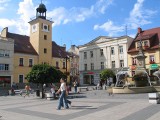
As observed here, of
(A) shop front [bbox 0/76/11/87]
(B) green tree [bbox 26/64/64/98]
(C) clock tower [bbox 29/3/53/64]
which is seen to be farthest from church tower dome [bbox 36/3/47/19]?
(B) green tree [bbox 26/64/64/98]

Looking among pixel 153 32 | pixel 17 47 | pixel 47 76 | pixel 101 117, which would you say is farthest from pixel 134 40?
pixel 101 117

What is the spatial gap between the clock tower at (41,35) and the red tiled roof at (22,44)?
107cm

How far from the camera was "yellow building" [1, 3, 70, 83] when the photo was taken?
49.5 meters

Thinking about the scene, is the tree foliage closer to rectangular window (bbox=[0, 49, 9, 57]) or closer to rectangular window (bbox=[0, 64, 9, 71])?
rectangular window (bbox=[0, 64, 9, 71])

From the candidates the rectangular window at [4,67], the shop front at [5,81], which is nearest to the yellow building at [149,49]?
the shop front at [5,81]

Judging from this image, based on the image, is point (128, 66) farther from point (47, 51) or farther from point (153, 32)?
point (47, 51)

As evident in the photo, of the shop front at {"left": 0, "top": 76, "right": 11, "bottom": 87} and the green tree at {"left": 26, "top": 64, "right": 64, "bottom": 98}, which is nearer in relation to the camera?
the green tree at {"left": 26, "top": 64, "right": 64, "bottom": 98}

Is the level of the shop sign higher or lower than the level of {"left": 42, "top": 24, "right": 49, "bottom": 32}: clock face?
lower

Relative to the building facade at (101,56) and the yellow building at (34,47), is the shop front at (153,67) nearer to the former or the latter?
the building facade at (101,56)

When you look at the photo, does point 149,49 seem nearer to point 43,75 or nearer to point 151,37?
point 151,37

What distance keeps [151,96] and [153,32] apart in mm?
38112

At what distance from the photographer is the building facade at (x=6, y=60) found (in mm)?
45156

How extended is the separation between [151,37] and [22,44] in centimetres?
2721

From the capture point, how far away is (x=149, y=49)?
46.0m
